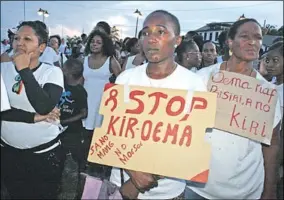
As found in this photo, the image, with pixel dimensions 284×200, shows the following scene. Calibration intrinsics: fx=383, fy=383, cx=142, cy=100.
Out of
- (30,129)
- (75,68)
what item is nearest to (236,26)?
(30,129)

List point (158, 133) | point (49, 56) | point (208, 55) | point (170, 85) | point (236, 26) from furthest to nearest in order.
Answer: point (49, 56) → point (208, 55) → point (236, 26) → point (170, 85) → point (158, 133)

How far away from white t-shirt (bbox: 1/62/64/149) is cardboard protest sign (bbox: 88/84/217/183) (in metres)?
0.84

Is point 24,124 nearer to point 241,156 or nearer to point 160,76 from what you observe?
point 160,76

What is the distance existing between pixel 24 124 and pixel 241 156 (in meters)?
1.53

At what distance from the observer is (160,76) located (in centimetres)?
228

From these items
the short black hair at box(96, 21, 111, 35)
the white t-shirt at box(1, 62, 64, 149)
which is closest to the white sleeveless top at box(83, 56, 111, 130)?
the short black hair at box(96, 21, 111, 35)

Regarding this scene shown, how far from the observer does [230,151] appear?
7.99 feet

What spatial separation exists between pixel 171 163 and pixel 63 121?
2.54 m

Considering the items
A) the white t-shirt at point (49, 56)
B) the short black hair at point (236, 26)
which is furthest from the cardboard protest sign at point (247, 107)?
the white t-shirt at point (49, 56)

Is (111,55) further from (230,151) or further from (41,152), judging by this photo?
(230,151)

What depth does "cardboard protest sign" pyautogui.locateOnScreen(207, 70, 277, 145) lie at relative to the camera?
7.72ft

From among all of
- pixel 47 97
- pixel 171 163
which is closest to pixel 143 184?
pixel 171 163

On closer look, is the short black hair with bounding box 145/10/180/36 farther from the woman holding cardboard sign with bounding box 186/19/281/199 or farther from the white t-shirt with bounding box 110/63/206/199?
the woman holding cardboard sign with bounding box 186/19/281/199

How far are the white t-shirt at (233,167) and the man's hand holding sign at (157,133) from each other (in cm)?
44
